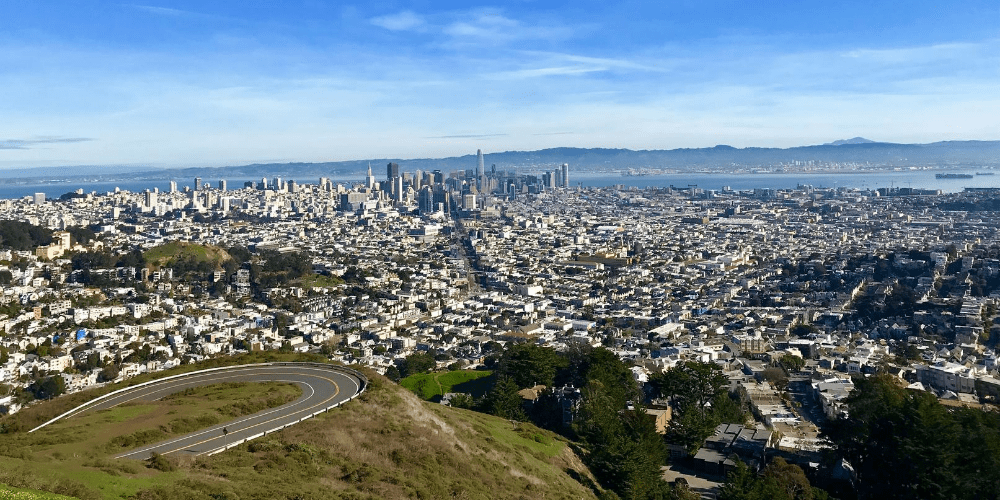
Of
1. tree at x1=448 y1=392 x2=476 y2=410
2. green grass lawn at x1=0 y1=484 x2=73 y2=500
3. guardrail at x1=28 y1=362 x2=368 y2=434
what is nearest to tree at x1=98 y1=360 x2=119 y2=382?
tree at x1=448 y1=392 x2=476 y2=410

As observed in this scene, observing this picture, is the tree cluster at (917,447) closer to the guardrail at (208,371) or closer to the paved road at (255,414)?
the guardrail at (208,371)

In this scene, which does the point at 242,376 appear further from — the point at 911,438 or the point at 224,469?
the point at 911,438

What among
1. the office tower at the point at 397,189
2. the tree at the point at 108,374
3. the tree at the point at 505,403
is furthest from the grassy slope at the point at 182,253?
the office tower at the point at 397,189

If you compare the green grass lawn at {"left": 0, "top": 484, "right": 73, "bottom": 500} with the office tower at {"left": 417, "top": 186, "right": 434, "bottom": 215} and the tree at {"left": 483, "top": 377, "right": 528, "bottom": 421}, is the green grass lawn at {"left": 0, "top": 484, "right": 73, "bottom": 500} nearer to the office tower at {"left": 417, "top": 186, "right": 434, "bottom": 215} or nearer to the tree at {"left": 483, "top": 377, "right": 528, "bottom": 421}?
the tree at {"left": 483, "top": 377, "right": 528, "bottom": 421}

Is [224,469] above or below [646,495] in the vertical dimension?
above

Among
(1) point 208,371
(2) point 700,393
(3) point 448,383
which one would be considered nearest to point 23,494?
(1) point 208,371

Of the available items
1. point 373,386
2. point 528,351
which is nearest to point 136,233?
point 528,351
